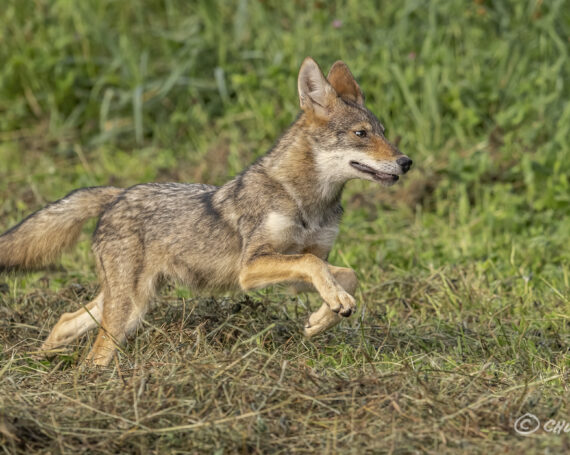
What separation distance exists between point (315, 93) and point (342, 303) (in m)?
1.34

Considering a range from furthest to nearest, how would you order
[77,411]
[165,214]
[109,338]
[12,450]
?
[165,214], [109,338], [77,411], [12,450]

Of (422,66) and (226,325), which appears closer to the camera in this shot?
(226,325)

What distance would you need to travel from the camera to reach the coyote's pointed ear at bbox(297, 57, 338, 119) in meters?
5.25

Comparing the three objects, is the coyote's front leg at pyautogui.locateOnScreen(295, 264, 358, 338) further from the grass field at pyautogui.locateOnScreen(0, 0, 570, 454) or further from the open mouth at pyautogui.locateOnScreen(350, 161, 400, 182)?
the open mouth at pyautogui.locateOnScreen(350, 161, 400, 182)

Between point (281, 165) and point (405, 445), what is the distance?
6.98ft

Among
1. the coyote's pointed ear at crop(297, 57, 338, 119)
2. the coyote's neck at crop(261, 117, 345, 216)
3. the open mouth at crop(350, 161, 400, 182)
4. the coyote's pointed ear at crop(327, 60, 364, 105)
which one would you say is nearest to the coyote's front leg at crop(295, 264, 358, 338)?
the coyote's neck at crop(261, 117, 345, 216)

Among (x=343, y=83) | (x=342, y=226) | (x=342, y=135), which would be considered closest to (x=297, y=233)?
(x=342, y=135)

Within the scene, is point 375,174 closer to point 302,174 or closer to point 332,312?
point 302,174

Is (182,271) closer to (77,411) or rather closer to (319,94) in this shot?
(319,94)

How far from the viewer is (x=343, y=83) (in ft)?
17.8

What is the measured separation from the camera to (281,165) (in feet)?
17.3

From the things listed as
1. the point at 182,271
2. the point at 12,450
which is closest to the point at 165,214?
the point at 182,271

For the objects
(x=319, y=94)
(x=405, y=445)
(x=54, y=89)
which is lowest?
(x=54, y=89)

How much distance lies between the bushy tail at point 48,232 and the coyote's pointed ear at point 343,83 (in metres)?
1.44
